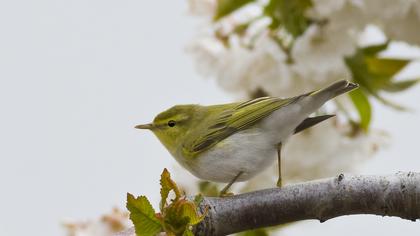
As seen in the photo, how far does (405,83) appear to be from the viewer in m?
2.59

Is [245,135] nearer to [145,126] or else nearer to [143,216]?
[145,126]

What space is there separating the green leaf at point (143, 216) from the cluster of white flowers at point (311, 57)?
1.13 m

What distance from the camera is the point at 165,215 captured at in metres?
1.40

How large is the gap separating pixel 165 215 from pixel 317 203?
0.88ft

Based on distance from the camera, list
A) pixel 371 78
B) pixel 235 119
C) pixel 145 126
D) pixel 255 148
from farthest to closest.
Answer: pixel 371 78, pixel 145 126, pixel 235 119, pixel 255 148

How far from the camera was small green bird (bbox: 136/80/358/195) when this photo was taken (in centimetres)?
202

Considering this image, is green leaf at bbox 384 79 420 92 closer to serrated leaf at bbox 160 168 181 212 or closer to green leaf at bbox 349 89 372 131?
green leaf at bbox 349 89 372 131

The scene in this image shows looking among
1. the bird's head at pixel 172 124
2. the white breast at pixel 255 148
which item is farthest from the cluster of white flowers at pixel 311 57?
the white breast at pixel 255 148

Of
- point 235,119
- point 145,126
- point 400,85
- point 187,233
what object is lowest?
point 187,233

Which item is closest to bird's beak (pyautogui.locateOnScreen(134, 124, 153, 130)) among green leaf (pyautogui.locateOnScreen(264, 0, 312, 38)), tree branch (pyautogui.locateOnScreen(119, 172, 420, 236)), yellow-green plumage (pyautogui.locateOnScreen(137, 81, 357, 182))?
yellow-green plumage (pyautogui.locateOnScreen(137, 81, 357, 182))

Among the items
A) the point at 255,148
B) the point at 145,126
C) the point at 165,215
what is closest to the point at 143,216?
the point at 165,215

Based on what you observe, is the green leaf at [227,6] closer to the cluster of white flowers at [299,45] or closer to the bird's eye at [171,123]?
the cluster of white flowers at [299,45]

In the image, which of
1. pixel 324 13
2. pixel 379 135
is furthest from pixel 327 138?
pixel 324 13

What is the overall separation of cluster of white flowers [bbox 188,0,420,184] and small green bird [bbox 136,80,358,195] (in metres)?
0.31
